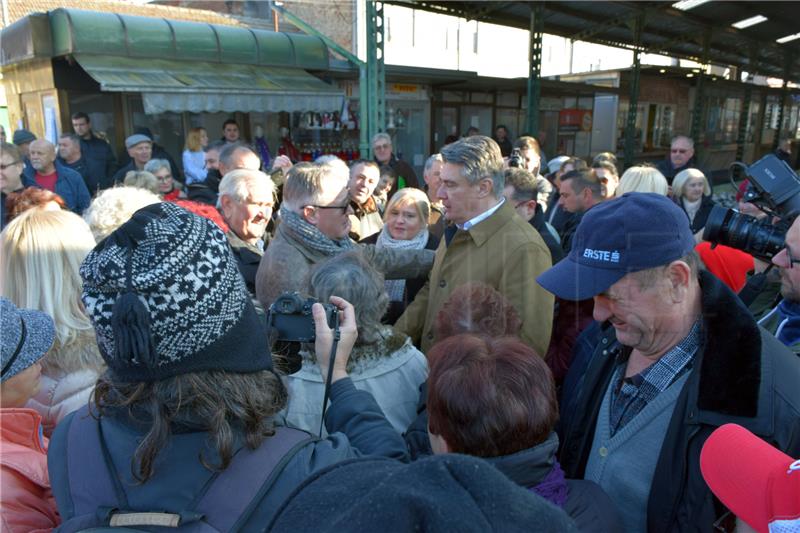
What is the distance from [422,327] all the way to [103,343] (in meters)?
1.98

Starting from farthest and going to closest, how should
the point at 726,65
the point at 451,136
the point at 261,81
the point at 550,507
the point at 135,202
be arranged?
the point at 726,65 → the point at 451,136 → the point at 261,81 → the point at 135,202 → the point at 550,507

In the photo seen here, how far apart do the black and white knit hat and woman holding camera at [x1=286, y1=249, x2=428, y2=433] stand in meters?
0.67

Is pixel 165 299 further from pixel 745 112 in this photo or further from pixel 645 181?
pixel 745 112

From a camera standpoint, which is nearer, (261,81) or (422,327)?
(422,327)

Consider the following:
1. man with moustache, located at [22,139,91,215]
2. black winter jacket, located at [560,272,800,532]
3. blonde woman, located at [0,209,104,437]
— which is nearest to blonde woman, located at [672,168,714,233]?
black winter jacket, located at [560,272,800,532]

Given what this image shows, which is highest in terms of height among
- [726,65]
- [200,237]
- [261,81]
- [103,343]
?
[726,65]

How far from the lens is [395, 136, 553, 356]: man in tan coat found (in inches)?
91.5

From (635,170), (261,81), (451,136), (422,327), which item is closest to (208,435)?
(422,327)

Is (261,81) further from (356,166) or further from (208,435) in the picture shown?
(208,435)

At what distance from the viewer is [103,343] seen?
1.06m

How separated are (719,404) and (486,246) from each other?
1.33 metres

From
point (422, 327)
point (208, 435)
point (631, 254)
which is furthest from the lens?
point (422, 327)

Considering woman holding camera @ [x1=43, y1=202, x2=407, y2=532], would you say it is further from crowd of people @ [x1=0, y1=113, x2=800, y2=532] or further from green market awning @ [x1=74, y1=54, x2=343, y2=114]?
green market awning @ [x1=74, y1=54, x2=343, y2=114]

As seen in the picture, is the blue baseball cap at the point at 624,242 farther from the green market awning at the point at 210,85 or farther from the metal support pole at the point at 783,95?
the metal support pole at the point at 783,95
